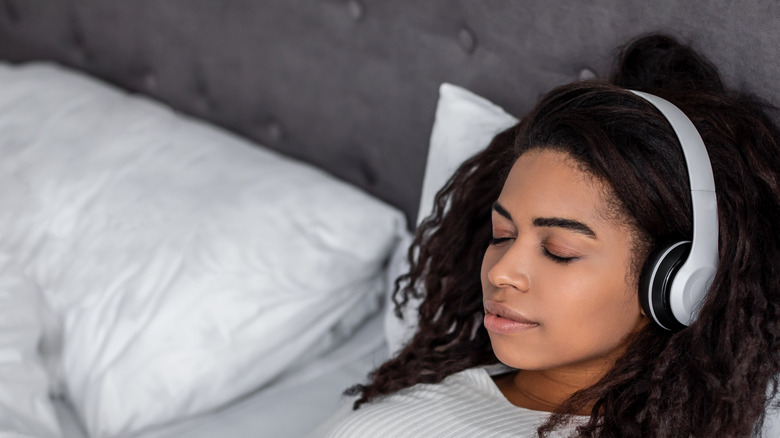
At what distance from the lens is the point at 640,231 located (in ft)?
2.72

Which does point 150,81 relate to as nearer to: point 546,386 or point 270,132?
point 270,132

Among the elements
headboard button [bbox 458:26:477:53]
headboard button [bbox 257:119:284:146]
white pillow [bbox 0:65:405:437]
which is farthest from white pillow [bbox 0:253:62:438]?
headboard button [bbox 458:26:477:53]

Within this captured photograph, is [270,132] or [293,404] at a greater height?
[270,132]

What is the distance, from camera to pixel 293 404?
4.17ft

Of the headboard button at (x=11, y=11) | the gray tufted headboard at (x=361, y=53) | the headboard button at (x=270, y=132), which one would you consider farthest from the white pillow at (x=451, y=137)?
the headboard button at (x=11, y=11)

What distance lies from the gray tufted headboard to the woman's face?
0.29 m

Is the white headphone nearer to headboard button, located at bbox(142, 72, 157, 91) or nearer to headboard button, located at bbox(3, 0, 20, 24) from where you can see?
headboard button, located at bbox(142, 72, 157, 91)

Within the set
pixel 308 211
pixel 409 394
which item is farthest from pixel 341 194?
pixel 409 394

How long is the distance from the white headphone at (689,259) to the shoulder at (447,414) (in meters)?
0.21

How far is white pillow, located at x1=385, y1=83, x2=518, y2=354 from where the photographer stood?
1.18 m

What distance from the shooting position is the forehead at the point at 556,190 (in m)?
0.83

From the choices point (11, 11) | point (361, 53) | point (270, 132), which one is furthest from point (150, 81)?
point (361, 53)

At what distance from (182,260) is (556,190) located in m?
0.68

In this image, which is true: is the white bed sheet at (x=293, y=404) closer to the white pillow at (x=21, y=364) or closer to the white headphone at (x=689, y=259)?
the white pillow at (x=21, y=364)
